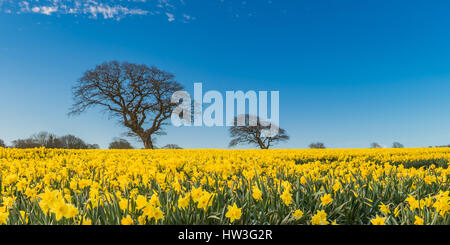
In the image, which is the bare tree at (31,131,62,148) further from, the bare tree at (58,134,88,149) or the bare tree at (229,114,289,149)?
the bare tree at (229,114,289,149)

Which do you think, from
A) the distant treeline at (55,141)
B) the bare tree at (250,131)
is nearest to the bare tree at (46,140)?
the distant treeline at (55,141)

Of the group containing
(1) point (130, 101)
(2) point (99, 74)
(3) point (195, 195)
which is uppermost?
(2) point (99, 74)

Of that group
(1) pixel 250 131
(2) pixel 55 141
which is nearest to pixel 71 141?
(2) pixel 55 141

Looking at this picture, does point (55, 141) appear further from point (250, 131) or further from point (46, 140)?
point (250, 131)

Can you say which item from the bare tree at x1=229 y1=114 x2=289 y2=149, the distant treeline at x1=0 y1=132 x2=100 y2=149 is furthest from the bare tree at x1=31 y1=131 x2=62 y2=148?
the bare tree at x1=229 y1=114 x2=289 y2=149

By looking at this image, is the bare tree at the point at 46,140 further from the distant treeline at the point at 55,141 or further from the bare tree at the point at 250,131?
the bare tree at the point at 250,131

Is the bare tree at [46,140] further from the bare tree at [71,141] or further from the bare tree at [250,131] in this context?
the bare tree at [250,131]

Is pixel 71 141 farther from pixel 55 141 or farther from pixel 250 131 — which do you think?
pixel 250 131

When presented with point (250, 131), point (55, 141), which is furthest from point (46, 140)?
point (250, 131)

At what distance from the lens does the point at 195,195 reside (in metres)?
2.06

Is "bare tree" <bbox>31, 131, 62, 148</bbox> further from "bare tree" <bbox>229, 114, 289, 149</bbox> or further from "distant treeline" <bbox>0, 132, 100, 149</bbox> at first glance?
"bare tree" <bbox>229, 114, 289, 149</bbox>
